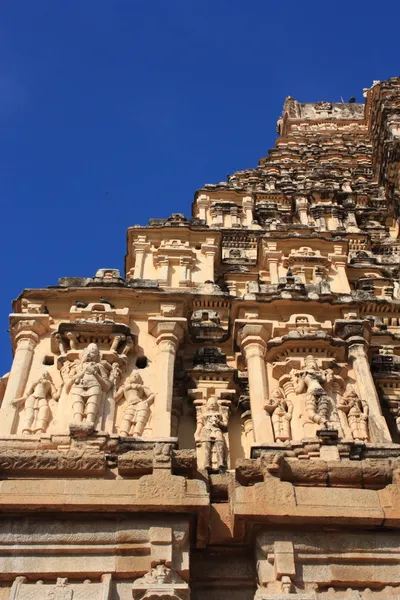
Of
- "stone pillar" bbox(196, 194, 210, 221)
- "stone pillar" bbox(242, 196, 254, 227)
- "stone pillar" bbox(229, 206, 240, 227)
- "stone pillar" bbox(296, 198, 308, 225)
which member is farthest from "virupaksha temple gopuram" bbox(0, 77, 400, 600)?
"stone pillar" bbox(296, 198, 308, 225)

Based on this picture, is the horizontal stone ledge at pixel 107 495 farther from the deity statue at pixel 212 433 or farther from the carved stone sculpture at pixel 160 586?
the deity statue at pixel 212 433

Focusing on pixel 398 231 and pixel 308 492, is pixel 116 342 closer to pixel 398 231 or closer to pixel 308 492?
pixel 308 492

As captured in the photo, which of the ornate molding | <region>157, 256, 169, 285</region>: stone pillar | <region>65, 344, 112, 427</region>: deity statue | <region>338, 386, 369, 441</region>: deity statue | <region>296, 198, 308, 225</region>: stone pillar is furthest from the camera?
<region>296, 198, 308, 225</region>: stone pillar

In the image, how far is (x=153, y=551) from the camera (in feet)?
29.9

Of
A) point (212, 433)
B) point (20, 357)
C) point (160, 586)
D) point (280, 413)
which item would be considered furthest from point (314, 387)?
point (20, 357)

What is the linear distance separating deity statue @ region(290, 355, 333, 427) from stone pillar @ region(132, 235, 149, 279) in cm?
573

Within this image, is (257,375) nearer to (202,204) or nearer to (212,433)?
(212,433)

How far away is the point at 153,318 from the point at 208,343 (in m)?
1.58

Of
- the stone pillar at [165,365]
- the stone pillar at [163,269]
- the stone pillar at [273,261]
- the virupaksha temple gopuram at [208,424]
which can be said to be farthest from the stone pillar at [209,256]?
the stone pillar at [165,365]

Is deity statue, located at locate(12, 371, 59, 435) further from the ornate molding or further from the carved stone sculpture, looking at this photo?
the carved stone sculpture

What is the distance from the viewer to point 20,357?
1365 cm

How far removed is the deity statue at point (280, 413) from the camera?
1248cm

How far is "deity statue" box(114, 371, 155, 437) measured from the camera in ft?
40.3

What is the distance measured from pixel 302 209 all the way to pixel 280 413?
14134mm
